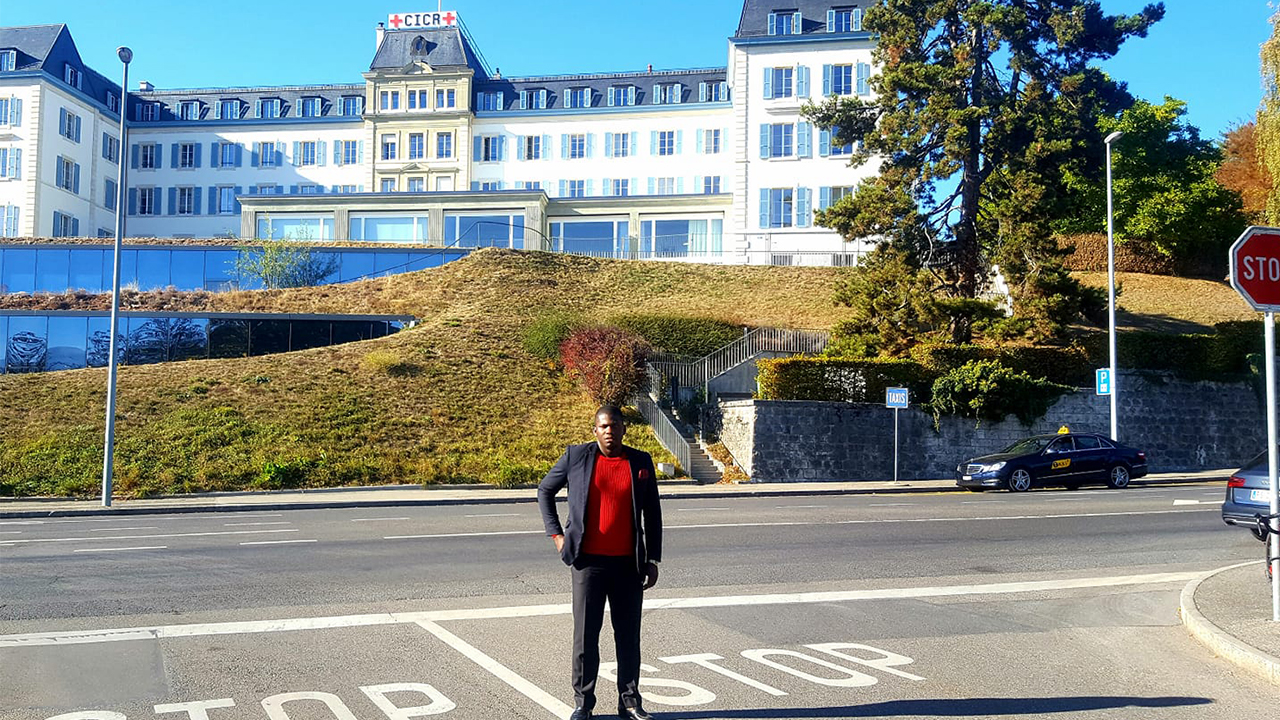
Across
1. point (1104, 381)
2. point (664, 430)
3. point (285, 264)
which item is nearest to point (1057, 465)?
point (1104, 381)

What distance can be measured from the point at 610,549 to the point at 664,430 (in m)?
27.1

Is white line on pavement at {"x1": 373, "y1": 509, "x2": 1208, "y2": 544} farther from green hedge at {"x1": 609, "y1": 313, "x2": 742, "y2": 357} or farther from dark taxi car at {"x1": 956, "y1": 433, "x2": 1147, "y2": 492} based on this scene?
green hedge at {"x1": 609, "y1": 313, "x2": 742, "y2": 357}

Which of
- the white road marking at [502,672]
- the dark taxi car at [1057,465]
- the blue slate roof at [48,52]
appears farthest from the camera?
the blue slate roof at [48,52]

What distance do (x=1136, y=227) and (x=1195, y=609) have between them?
4216 centimetres

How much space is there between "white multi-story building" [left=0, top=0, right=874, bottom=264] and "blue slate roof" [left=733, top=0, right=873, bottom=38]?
118mm

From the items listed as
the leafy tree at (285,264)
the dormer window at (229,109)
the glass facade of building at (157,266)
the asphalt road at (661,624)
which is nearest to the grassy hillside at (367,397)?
the glass facade of building at (157,266)

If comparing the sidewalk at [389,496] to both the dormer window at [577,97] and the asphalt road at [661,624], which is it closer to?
the asphalt road at [661,624]

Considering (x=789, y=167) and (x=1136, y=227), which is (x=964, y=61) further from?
(x=789, y=167)

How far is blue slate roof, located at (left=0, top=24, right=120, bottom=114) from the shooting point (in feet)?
220

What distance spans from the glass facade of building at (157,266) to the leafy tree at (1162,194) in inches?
1186

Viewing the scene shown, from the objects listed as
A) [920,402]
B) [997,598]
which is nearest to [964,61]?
[920,402]

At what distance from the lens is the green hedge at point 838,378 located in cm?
3191

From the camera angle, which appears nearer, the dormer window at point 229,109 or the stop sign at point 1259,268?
the stop sign at point 1259,268

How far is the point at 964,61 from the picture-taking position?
36625 millimetres
